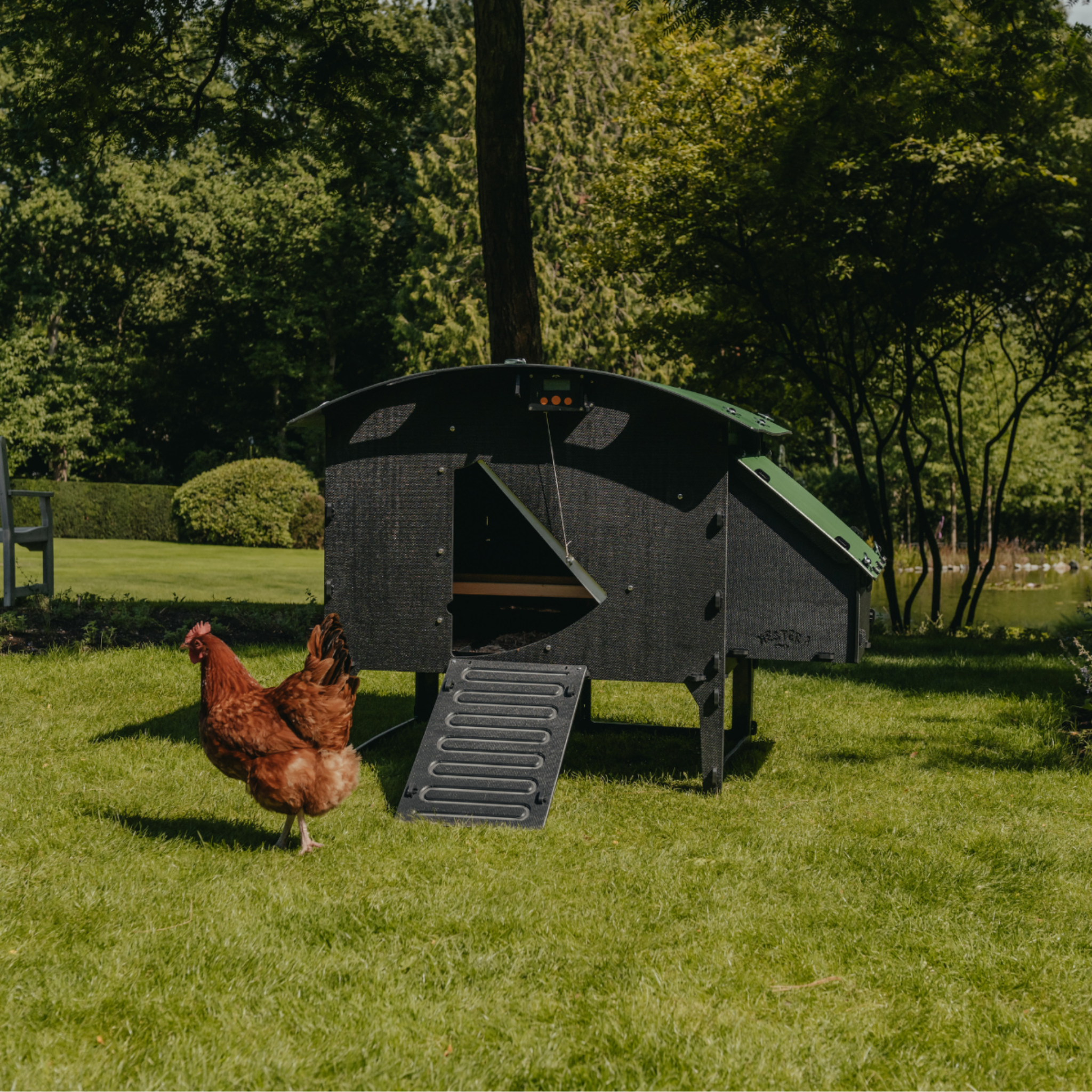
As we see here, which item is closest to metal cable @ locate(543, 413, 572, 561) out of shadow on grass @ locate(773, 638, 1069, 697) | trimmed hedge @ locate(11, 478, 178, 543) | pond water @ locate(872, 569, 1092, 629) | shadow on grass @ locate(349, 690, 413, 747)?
shadow on grass @ locate(349, 690, 413, 747)

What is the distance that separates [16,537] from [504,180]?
5.35m

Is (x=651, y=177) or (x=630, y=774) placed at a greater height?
(x=651, y=177)

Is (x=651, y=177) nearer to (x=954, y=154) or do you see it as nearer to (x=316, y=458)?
(x=954, y=154)

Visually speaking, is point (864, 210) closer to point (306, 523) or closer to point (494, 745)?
point (494, 745)

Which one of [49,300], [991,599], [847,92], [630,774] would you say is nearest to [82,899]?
[630,774]

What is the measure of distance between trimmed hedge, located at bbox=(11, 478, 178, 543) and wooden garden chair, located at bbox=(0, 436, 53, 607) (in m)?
19.5

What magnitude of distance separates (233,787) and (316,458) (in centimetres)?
3311

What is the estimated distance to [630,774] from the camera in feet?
18.8

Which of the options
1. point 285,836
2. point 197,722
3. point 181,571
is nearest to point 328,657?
point 285,836

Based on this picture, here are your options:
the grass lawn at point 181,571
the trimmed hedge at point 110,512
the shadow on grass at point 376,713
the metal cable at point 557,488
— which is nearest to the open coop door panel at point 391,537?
the metal cable at point 557,488

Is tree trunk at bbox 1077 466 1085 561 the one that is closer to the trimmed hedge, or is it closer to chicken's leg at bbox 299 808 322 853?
the trimmed hedge

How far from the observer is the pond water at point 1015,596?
14742 mm

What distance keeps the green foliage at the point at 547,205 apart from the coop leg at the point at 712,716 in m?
26.5

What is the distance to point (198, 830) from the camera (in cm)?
455
